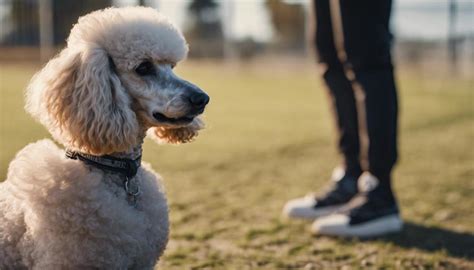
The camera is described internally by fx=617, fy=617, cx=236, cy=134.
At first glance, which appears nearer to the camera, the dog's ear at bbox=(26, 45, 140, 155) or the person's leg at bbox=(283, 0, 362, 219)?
the dog's ear at bbox=(26, 45, 140, 155)

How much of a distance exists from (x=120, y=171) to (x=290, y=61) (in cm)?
1379

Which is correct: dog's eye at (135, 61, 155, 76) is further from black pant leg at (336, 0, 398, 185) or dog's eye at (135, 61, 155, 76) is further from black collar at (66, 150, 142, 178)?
black pant leg at (336, 0, 398, 185)

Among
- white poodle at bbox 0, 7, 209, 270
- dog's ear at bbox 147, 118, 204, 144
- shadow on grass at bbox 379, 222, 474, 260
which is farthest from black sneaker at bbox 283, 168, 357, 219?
white poodle at bbox 0, 7, 209, 270

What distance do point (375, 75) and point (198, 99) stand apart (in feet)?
3.16

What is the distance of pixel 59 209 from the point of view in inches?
58.4

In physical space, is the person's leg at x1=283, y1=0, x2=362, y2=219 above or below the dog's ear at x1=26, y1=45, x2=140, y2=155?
below

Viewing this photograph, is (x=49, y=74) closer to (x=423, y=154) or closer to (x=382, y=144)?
(x=382, y=144)

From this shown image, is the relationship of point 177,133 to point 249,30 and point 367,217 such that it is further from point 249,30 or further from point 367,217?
point 249,30

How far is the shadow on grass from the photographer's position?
219 centimetres

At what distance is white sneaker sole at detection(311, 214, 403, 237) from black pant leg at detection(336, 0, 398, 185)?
0.16 meters

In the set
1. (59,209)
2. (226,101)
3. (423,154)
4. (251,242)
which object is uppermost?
(59,209)

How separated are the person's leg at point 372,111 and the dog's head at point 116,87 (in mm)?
812

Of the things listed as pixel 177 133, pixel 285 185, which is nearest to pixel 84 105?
pixel 177 133

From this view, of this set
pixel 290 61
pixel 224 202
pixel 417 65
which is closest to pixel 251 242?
pixel 224 202
